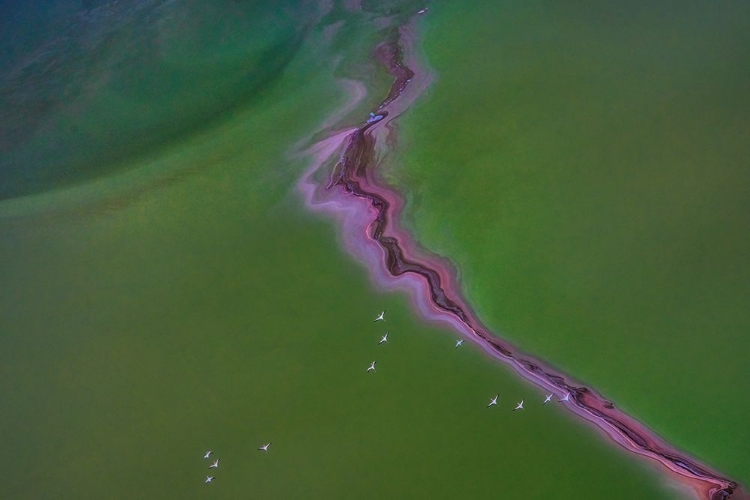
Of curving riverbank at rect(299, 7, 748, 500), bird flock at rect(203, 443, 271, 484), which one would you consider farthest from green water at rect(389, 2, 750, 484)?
bird flock at rect(203, 443, 271, 484)

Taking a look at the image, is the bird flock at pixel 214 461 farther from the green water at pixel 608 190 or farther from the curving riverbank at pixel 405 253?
the green water at pixel 608 190

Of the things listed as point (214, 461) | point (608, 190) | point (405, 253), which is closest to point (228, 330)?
point (214, 461)

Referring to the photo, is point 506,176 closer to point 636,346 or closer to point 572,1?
point 636,346

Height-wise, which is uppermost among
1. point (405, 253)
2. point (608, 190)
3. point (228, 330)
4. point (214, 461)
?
point (608, 190)

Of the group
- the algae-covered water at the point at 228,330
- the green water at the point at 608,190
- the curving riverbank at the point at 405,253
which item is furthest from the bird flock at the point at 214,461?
the green water at the point at 608,190

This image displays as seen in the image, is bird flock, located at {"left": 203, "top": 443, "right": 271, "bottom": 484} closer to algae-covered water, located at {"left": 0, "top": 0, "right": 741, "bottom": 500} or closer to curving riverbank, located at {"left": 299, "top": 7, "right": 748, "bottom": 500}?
algae-covered water, located at {"left": 0, "top": 0, "right": 741, "bottom": 500}

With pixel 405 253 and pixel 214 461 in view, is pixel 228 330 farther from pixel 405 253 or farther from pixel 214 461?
pixel 405 253
